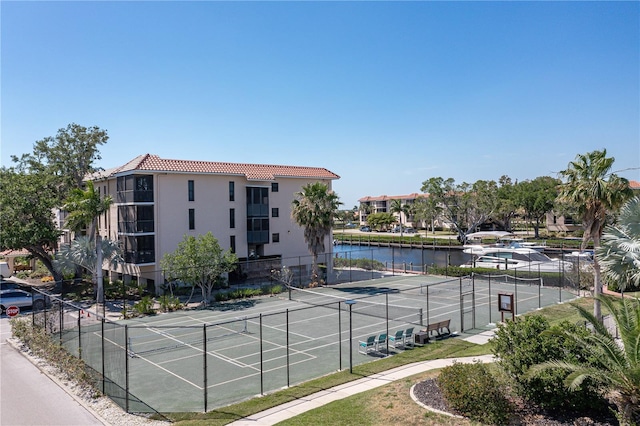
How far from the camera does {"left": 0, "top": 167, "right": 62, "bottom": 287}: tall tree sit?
3719 cm

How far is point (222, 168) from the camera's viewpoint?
45.2 m

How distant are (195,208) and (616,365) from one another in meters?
36.1

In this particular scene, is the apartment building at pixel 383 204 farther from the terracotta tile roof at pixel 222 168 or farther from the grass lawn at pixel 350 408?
the grass lawn at pixel 350 408

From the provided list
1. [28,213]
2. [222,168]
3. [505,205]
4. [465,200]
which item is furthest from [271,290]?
[505,205]

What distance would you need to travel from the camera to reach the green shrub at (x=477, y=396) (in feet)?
41.7

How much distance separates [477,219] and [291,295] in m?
67.0

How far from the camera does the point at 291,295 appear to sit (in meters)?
39.2

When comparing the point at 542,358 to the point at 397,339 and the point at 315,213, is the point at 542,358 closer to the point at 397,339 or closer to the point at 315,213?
the point at 397,339

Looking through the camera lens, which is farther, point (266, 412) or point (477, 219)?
point (477, 219)

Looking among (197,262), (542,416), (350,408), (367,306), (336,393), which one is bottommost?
(367,306)

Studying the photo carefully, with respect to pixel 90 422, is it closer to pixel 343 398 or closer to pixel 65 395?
pixel 65 395

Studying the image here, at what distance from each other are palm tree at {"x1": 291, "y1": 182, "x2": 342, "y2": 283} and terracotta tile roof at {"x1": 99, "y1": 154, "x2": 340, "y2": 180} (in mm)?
5719

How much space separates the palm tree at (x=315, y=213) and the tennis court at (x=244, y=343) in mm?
5588

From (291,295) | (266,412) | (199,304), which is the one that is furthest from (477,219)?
(266,412)
